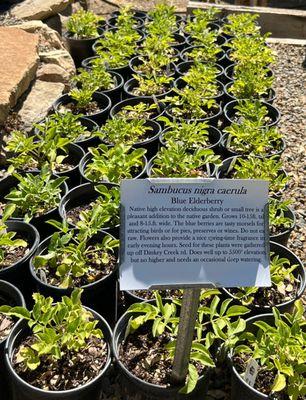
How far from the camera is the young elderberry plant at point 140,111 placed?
154 inches

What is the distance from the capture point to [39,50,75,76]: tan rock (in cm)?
475

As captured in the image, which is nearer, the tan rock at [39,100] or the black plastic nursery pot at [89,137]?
the black plastic nursery pot at [89,137]

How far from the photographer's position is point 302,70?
5777 millimetres

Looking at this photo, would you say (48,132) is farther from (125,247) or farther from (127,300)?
(125,247)

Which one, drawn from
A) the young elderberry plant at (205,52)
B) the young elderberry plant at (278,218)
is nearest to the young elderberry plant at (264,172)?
the young elderberry plant at (278,218)

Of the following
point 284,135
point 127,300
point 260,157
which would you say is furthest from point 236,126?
point 127,300

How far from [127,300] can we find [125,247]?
1078 mm

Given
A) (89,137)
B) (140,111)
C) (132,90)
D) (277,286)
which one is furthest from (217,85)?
(277,286)

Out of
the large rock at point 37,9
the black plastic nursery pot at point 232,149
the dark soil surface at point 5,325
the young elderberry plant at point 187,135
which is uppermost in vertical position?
the large rock at point 37,9

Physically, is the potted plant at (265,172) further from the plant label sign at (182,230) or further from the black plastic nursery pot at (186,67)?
the black plastic nursery pot at (186,67)

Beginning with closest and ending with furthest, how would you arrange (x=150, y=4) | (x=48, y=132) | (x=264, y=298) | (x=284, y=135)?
(x=264, y=298) < (x=48, y=132) < (x=284, y=135) < (x=150, y=4)

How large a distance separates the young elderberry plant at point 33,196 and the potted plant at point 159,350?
1.00 metres

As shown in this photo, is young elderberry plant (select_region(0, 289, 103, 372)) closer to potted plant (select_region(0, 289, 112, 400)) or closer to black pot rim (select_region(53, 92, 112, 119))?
potted plant (select_region(0, 289, 112, 400))

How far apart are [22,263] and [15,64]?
221 cm
